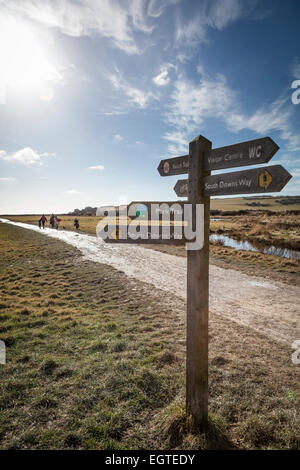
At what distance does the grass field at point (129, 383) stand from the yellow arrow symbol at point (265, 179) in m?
3.07

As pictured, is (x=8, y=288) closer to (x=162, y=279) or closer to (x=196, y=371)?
(x=162, y=279)

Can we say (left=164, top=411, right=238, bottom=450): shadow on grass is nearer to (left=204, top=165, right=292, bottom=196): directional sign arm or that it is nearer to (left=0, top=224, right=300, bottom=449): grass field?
(left=0, top=224, right=300, bottom=449): grass field

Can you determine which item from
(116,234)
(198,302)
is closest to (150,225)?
(116,234)

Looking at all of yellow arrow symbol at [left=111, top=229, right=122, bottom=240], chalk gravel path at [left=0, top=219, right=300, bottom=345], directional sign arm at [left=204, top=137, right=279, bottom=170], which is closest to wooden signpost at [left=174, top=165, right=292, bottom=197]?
directional sign arm at [left=204, top=137, right=279, bottom=170]

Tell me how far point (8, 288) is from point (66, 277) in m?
2.69

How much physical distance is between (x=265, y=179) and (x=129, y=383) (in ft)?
12.5

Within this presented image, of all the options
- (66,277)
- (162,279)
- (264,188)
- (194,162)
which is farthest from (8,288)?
(264,188)

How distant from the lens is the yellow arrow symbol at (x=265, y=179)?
2.34 meters

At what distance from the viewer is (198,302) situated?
2.94 meters

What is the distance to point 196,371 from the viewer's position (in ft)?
9.88

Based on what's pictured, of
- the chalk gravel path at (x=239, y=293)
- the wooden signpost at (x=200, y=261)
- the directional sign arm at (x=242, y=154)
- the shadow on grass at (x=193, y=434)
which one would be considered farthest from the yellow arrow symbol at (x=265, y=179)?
the chalk gravel path at (x=239, y=293)

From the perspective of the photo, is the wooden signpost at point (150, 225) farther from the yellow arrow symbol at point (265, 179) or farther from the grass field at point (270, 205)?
the grass field at point (270, 205)

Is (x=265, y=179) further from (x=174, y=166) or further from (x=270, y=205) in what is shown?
(x=270, y=205)

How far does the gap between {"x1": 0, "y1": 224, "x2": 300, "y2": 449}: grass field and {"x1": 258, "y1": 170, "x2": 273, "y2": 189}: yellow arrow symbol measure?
10.1 ft
